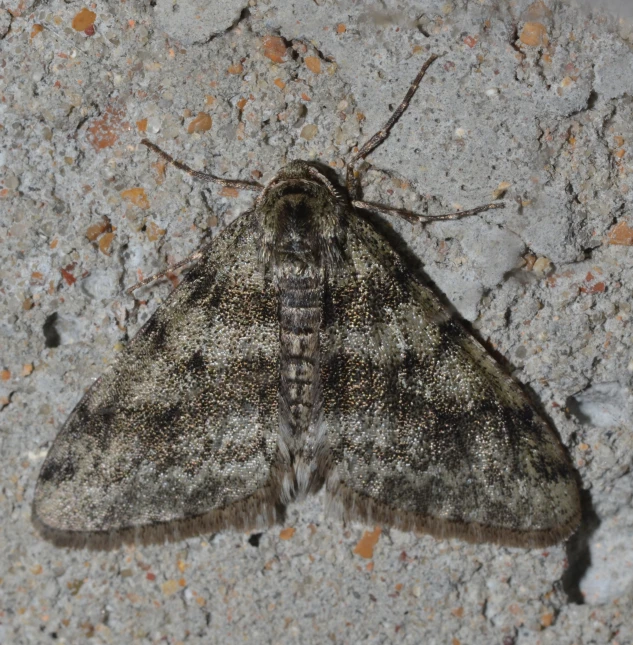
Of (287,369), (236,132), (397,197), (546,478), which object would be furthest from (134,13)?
(546,478)

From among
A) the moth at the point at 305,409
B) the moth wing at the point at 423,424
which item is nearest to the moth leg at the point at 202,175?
the moth at the point at 305,409

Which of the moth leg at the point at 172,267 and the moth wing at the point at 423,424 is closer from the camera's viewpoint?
the moth wing at the point at 423,424

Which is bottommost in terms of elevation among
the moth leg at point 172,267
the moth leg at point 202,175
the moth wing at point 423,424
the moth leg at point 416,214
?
the moth wing at point 423,424

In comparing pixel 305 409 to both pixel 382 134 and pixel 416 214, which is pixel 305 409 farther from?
pixel 382 134

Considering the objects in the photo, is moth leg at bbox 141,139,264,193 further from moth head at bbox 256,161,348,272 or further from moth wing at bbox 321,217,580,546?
moth wing at bbox 321,217,580,546

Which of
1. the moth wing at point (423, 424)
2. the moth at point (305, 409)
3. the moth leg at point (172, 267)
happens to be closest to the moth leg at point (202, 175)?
the moth at point (305, 409)

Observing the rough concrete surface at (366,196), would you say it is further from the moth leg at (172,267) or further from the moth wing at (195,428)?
the moth wing at (195,428)

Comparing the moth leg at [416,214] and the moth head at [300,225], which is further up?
the moth leg at [416,214]
